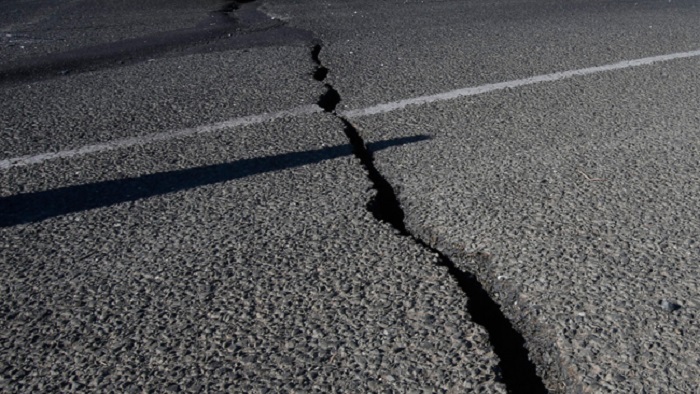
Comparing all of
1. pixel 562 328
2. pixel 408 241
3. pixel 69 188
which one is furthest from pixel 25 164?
pixel 562 328

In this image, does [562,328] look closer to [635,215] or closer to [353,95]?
[635,215]

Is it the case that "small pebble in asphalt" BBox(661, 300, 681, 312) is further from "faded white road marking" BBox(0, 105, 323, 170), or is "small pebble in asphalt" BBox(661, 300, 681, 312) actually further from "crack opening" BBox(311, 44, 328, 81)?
"crack opening" BBox(311, 44, 328, 81)

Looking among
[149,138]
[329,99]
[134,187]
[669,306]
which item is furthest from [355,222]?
[329,99]

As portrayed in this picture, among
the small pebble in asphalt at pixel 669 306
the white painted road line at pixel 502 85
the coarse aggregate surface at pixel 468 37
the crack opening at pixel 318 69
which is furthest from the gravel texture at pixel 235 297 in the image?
the crack opening at pixel 318 69

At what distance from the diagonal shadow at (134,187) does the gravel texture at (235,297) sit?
0.12 ft

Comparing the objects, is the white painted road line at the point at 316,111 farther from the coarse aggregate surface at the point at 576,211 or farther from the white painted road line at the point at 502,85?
the coarse aggregate surface at the point at 576,211

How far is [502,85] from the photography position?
4.68m

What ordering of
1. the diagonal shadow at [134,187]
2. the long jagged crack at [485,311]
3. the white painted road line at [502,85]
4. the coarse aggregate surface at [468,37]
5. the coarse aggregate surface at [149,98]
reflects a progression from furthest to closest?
the coarse aggregate surface at [468,37] → the white painted road line at [502,85] → the coarse aggregate surface at [149,98] → the diagonal shadow at [134,187] → the long jagged crack at [485,311]

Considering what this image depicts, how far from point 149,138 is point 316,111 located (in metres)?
0.87

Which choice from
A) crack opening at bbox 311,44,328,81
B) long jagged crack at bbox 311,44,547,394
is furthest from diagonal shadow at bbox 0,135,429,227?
crack opening at bbox 311,44,328,81

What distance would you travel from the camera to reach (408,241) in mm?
2771

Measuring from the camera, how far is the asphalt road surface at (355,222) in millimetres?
2143

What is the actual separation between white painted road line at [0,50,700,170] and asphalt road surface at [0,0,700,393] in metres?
0.02

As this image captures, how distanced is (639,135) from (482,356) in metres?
2.06
